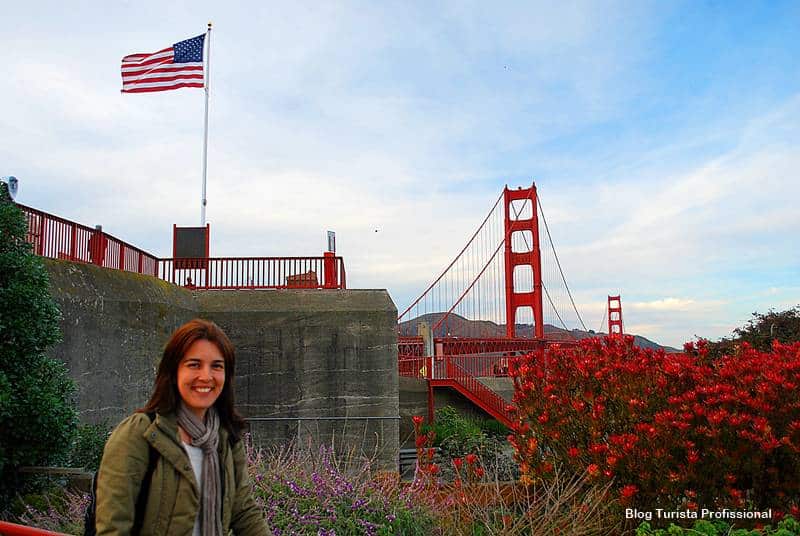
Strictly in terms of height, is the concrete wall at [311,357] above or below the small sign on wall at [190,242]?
below

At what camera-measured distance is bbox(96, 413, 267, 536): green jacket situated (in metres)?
2.24

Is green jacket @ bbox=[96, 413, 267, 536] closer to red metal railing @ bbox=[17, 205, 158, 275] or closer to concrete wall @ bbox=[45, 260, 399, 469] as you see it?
red metal railing @ bbox=[17, 205, 158, 275]

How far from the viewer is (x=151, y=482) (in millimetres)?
2332

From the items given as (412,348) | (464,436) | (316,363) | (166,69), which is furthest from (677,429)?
(412,348)

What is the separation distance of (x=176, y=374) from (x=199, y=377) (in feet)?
0.30

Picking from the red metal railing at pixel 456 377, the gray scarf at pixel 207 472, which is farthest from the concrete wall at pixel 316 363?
the gray scarf at pixel 207 472

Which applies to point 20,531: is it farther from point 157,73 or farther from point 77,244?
point 157,73

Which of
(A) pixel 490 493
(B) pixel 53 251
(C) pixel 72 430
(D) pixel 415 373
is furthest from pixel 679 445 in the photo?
(D) pixel 415 373

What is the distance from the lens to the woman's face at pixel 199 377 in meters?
2.53

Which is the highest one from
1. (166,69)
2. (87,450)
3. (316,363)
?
(166,69)

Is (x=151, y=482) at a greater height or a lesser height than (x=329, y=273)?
lesser

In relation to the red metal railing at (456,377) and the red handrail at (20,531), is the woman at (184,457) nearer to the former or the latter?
the red handrail at (20,531)

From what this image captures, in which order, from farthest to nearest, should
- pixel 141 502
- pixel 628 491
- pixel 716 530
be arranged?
1. pixel 628 491
2. pixel 716 530
3. pixel 141 502

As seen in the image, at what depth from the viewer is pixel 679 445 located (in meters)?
5.47
